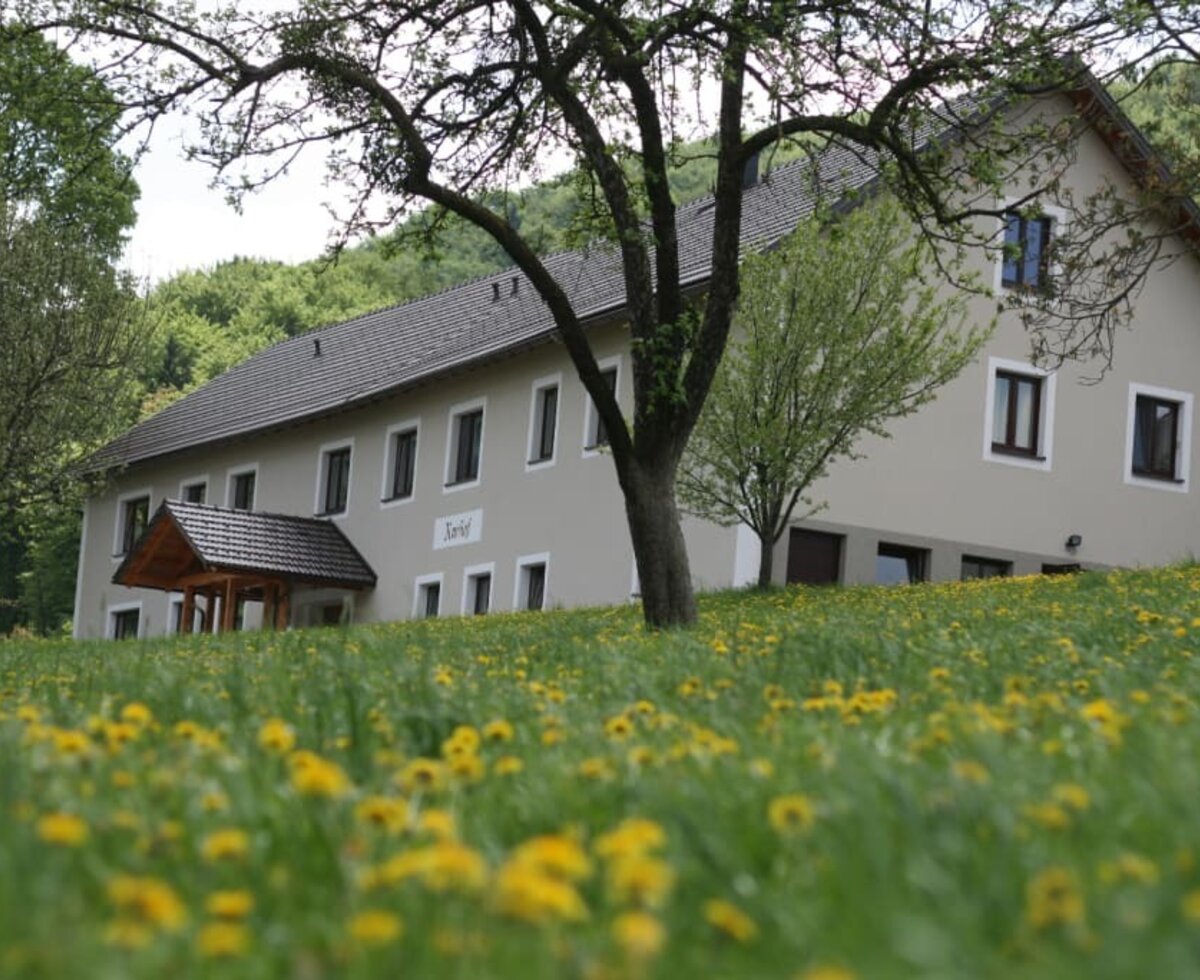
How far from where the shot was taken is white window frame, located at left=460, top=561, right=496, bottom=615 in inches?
1459

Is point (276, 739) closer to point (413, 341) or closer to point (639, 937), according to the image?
point (639, 937)

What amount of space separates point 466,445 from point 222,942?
120ft

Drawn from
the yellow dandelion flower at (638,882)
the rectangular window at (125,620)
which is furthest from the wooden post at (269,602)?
the yellow dandelion flower at (638,882)

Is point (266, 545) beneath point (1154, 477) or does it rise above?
beneath

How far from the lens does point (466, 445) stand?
129 ft

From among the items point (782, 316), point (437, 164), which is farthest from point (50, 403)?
point (437, 164)

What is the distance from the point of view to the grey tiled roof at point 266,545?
3984cm

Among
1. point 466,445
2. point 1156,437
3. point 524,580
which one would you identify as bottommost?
point 524,580

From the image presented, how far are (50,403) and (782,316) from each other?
21950mm

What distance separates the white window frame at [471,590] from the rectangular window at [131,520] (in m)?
15.7

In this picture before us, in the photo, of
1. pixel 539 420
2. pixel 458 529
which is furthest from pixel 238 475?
pixel 539 420

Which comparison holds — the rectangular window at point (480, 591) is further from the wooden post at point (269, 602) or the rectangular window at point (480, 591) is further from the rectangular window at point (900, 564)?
the rectangular window at point (900, 564)

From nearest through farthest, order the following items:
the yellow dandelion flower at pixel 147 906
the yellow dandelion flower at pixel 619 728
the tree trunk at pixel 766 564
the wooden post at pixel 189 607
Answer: the yellow dandelion flower at pixel 147 906, the yellow dandelion flower at pixel 619 728, the tree trunk at pixel 766 564, the wooden post at pixel 189 607

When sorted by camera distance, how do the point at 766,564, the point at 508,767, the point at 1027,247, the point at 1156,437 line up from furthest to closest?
1. the point at 1156,437
2. the point at 1027,247
3. the point at 766,564
4. the point at 508,767
